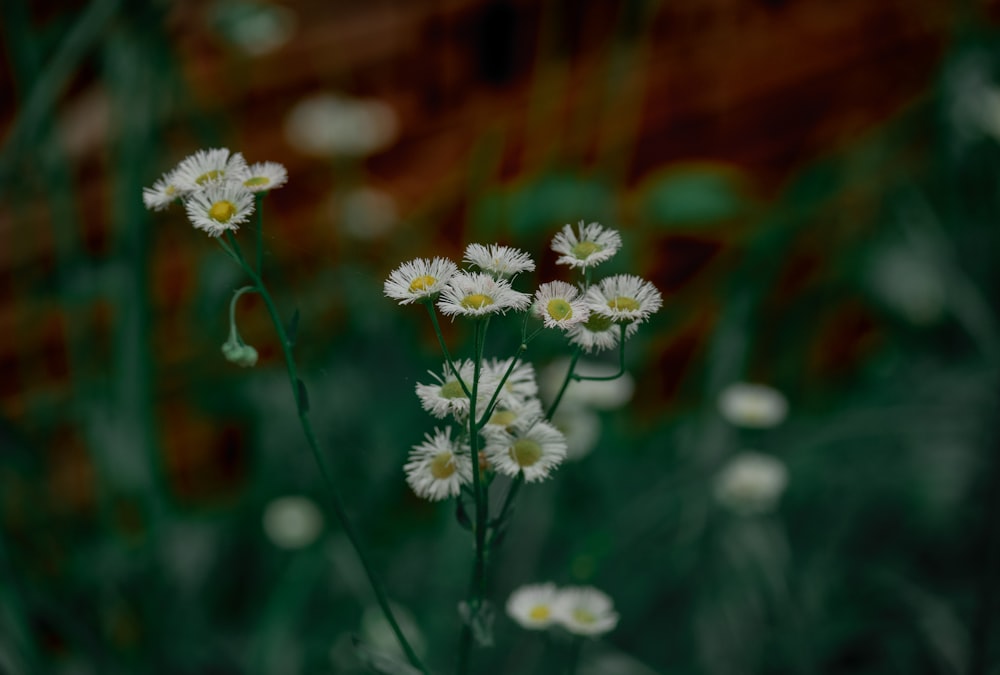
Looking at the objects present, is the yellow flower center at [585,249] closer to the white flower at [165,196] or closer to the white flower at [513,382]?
the white flower at [513,382]

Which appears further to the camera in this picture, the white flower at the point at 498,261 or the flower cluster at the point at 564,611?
the flower cluster at the point at 564,611

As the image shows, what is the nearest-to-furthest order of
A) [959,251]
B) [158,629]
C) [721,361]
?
[158,629] < [721,361] < [959,251]

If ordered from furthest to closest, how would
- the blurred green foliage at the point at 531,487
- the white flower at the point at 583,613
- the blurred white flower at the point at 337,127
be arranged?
the blurred white flower at the point at 337,127
the blurred green foliage at the point at 531,487
the white flower at the point at 583,613

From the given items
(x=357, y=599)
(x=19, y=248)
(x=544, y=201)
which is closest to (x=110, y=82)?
(x=19, y=248)

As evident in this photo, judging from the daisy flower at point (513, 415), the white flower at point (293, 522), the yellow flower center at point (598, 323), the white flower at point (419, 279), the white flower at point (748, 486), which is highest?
the white flower at point (748, 486)

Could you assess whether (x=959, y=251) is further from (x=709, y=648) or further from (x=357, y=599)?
(x=357, y=599)

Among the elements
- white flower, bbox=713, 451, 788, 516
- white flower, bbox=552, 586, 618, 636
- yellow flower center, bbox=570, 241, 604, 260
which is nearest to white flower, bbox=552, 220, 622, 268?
yellow flower center, bbox=570, 241, 604, 260

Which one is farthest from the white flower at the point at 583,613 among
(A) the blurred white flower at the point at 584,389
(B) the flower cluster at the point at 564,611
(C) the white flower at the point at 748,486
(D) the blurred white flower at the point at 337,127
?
(D) the blurred white flower at the point at 337,127

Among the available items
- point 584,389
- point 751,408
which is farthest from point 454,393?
point 751,408
